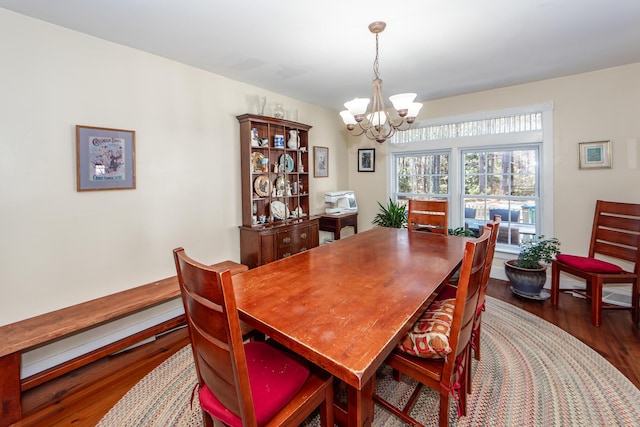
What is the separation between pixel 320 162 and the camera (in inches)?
173

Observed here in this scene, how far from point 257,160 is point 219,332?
269 centimetres

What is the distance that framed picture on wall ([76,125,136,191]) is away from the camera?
216 centimetres

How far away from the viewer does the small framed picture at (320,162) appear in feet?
14.1

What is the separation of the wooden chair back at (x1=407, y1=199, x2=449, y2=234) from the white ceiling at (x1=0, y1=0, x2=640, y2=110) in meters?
1.35

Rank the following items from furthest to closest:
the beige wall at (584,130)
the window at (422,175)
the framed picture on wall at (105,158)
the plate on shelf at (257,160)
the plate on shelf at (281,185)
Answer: the window at (422,175), the plate on shelf at (281,185), the plate on shelf at (257,160), the beige wall at (584,130), the framed picture on wall at (105,158)

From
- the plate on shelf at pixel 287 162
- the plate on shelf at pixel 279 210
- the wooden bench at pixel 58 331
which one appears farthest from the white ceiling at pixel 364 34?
the wooden bench at pixel 58 331

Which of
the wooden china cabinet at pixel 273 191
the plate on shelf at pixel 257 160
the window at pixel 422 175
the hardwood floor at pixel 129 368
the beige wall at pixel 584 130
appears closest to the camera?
the hardwood floor at pixel 129 368

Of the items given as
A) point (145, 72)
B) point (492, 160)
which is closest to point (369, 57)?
point (145, 72)

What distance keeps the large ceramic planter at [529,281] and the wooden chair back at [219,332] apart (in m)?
3.22

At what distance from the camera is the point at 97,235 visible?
2.27 metres

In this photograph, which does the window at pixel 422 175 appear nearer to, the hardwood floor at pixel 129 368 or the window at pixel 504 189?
the window at pixel 504 189

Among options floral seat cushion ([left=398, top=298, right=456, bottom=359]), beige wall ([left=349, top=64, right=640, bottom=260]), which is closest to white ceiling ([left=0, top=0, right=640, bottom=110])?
beige wall ([left=349, top=64, right=640, bottom=260])

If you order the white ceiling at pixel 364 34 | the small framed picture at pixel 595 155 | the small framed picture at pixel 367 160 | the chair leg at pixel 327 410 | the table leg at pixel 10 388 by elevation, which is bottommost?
the table leg at pixel 10 388

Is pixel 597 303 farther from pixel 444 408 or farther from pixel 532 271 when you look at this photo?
pixel 444 408
